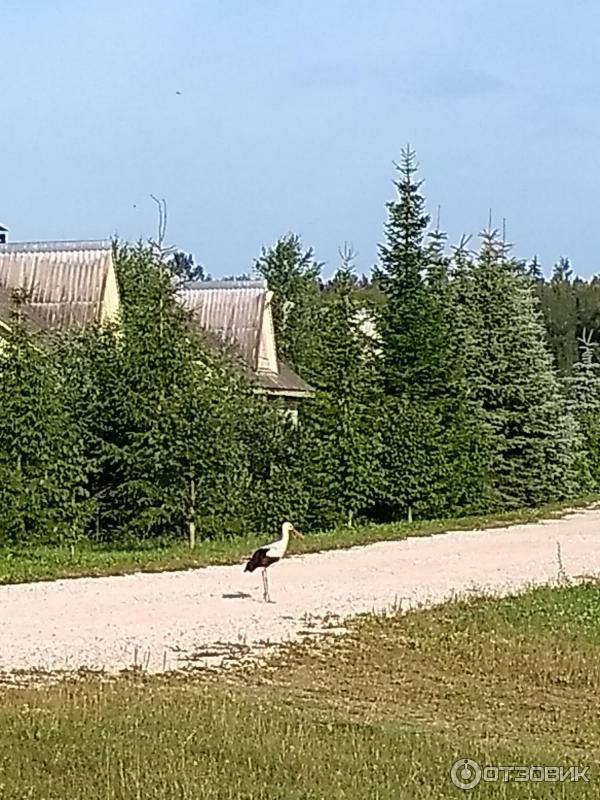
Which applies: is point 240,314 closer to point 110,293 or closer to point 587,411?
point 110,293

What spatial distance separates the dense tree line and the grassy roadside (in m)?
0.55

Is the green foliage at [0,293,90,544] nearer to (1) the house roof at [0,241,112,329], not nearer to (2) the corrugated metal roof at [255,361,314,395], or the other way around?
(1) the house roof at [0,241,112,329]

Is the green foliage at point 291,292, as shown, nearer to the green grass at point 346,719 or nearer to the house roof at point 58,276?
the house roof at point 58,276

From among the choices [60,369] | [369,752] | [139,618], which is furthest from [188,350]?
[369,752]

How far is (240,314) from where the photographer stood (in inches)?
1460

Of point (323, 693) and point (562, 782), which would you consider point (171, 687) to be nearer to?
point (323, 693)

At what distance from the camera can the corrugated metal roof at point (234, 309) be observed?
119ft

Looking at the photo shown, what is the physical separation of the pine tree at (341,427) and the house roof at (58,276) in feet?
27.7

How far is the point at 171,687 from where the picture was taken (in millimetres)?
9789

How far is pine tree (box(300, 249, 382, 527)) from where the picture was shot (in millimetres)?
22984

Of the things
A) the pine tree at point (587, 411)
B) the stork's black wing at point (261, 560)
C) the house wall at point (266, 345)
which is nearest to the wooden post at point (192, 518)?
the stork's black wing at point (261, 560)

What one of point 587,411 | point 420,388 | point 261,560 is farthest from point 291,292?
point 261,560

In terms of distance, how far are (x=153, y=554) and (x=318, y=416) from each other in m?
5.67

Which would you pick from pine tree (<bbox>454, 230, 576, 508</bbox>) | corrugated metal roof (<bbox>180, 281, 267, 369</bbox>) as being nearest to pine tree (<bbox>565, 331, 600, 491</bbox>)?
pine tree (<bbox>454, 230, 576, 508</bbox>)
